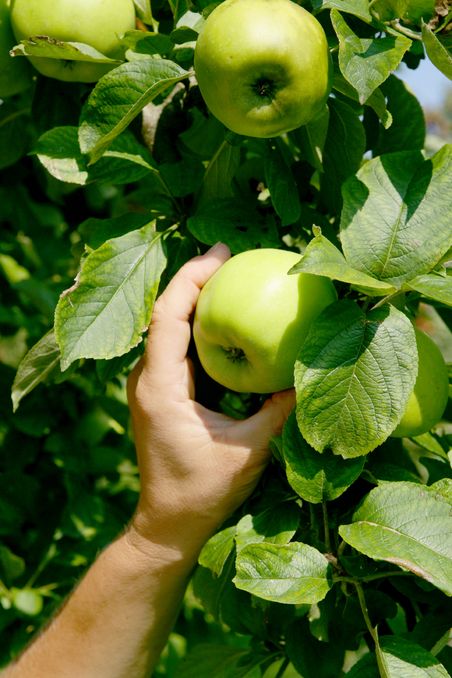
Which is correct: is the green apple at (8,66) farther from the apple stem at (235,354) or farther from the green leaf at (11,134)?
the apple stem at (235,354)

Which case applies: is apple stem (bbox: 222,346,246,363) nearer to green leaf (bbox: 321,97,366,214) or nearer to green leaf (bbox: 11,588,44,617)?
green leaf (bbox: 321,97,366,214)

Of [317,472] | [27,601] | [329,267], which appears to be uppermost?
[329,267]

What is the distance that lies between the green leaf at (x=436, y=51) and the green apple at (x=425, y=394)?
31cm

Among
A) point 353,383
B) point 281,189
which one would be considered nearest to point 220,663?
point 353,383

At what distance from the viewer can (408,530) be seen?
2.64 ft

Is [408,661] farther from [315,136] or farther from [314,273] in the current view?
[315,136]

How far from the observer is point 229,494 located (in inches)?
39.5

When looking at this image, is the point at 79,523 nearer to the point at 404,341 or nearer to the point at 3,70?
the point at 3,70

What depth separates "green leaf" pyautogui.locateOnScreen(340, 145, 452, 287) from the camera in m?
0.87

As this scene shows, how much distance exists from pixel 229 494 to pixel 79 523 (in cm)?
84

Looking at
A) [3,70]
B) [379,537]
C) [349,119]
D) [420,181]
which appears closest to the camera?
[379,537]

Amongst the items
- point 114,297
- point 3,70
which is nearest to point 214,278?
point 114,297

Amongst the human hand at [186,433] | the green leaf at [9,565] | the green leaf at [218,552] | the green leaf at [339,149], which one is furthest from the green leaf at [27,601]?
the green leaf at [339,149]

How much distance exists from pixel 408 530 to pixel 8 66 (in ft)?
3.02
